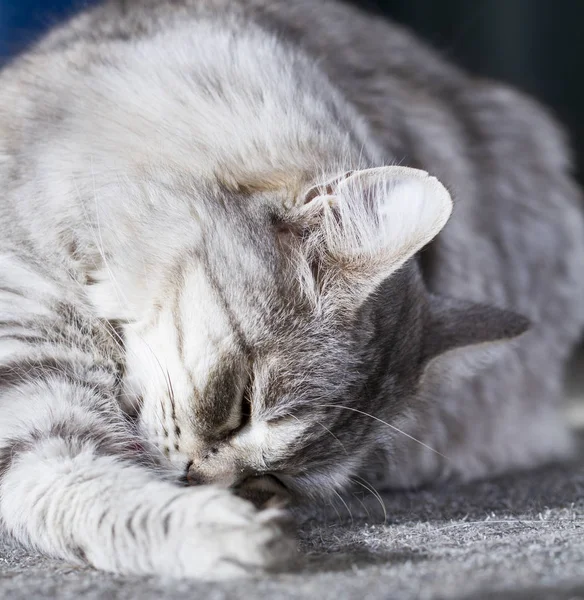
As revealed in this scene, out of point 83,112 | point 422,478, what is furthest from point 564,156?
point 83,112

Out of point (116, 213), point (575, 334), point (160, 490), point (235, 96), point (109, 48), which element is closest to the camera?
point (160, 490)

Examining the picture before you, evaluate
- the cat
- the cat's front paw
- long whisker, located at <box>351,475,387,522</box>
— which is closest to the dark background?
the cat

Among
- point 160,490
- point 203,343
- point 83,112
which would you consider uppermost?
point 83,112

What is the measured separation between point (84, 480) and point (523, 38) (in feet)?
10.0

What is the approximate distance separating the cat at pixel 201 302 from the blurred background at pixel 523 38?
196 cm

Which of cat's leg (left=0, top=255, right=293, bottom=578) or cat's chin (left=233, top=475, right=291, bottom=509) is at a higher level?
cat's leg (left=0, top=255, right=293, bottom=578)

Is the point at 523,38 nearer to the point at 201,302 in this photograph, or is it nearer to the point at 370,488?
the point at 370,488

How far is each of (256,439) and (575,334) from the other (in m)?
1.52

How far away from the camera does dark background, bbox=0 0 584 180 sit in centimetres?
364

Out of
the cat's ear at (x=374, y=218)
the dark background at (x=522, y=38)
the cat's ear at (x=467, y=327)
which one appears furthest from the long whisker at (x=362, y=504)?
the dark background at (x=522, y=38)

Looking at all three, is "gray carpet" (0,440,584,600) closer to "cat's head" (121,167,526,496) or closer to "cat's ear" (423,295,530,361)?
"cat's head" (121,167,526,496)

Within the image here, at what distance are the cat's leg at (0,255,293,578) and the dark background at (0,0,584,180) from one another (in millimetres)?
2560

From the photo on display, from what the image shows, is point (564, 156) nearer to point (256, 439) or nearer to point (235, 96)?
point (235, 96)

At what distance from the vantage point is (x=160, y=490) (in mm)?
1251
